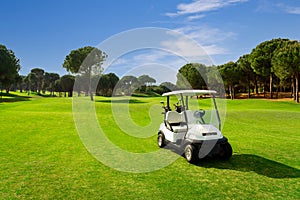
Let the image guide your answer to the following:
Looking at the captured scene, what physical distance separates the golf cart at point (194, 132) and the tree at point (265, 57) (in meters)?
42.9

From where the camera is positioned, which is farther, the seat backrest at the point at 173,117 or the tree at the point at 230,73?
the tree at the point at 230,73

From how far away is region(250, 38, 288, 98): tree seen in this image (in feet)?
153

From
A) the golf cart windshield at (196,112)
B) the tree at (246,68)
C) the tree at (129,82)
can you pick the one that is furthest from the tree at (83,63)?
the tree at (246,68)

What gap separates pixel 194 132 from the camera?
7.48m

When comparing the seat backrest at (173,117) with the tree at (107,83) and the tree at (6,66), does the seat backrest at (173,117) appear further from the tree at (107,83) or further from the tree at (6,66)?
the tree at (6,66)

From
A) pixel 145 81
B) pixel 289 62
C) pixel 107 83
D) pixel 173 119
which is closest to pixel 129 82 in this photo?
pixel 145 81

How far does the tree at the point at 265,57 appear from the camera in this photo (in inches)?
1839

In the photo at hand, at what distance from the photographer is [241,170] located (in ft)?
22.6

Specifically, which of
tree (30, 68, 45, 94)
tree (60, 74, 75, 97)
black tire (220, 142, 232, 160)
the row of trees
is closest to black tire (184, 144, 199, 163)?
black tire (220, 142, 232, 160)

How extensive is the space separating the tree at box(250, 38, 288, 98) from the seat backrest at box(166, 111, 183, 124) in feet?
143

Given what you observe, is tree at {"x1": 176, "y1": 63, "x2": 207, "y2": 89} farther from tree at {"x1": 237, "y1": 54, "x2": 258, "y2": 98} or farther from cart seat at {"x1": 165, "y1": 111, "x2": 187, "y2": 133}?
tree at {"x1": 237, "y1": 54, "x2": 258, "y2": 98}

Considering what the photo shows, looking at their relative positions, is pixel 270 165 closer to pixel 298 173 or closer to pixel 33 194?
pixel 298 173

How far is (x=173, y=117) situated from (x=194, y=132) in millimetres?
1519

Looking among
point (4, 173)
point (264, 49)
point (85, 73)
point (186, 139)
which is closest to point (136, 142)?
point (186, 139)
